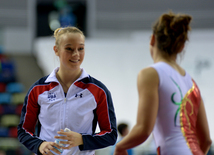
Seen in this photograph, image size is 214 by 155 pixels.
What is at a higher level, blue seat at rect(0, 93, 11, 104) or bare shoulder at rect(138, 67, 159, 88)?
bare shoulder at rect(138, 67, 159, 88)

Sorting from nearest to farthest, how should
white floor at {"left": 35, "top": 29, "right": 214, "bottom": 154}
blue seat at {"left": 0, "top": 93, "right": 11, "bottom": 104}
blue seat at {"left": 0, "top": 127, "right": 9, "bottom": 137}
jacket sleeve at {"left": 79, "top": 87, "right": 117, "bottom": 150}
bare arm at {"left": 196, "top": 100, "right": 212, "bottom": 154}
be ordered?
1. bare arm at {"left": 196, "top": 100, "right": 212, "bottom": 154}
2. jacket sleeve at {"left": 79, "top": 87, "right": 117, "bottom": 150}
3. white floor at {"left": 35, "top": 29, "right": 214, "bottom": 154}
4. blue seat at {"left": 0, "top": 127, "right": 9, "bottom": 137}
5. blue seat at {"left": 0, "top": 93, "right": 11, "bottom": 104}

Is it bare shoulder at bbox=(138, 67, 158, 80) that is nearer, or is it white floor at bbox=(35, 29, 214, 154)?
bare shoulder at bbox=(138, 67, 158, 80)

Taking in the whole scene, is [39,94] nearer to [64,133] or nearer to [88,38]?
[64,133]

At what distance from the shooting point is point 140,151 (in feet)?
23.5

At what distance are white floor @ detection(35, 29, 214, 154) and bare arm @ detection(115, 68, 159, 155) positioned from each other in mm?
8192

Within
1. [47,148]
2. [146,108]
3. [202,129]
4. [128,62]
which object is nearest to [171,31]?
[146,108]

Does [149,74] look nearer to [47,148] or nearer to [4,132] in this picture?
[47,148]

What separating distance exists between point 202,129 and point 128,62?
838cm

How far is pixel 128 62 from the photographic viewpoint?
10258 mm

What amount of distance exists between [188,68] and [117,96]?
232 cm

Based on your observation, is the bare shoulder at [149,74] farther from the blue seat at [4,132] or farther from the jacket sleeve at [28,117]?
the blue seat at [4,132]

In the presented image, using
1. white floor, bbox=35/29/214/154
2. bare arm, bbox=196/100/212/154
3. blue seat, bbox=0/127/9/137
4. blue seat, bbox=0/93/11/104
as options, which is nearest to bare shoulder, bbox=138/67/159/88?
bare arm, bbox=196/100/212/154

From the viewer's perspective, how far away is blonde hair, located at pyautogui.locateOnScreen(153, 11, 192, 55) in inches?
69.7

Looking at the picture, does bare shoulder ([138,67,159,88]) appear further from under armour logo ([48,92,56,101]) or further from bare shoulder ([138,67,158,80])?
under armour logo ([48,92,56,101])
